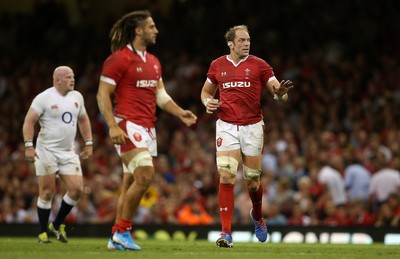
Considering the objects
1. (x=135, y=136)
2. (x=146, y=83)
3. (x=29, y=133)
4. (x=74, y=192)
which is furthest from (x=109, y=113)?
(x=74, y=192)

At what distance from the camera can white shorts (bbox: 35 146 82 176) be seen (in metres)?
14.7

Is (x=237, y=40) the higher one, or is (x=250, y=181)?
(x=237, y=40)

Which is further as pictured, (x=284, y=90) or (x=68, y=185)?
→ (x=68, y=185)

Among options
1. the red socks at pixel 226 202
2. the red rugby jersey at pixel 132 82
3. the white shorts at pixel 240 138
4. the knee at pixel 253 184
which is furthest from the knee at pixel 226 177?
the red rugby jersey at pixel 132 82

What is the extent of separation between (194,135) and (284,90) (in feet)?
35.5

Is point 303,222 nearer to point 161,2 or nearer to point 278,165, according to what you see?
point 278,165

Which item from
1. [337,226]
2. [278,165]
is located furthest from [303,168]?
[337,226]


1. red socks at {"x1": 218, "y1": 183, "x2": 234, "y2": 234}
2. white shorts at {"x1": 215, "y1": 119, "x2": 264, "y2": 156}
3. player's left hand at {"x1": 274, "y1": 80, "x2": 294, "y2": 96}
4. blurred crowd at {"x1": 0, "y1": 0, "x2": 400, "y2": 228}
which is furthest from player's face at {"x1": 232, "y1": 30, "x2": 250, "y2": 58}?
blurred crowd at {"x1": 0, "y1": 0, "x2": 400, "y2": 228}

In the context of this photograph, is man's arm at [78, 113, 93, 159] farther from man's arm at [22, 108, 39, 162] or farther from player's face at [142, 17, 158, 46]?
player's face at [142, 17, 158, 46]

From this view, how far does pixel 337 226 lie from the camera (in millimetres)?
18312

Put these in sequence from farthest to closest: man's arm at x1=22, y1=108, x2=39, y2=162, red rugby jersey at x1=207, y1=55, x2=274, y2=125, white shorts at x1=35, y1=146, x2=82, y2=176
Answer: white shorts at x1=35, y1=146, x2=82, y2=176, man's arm at x1=22, y1=108, x2=39, y2=162, red rugby jersey at x1=207, y1=55, x2=274, y2=125

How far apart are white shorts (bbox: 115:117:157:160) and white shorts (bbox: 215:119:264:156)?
106 centimetres

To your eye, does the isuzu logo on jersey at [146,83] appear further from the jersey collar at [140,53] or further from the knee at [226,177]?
the knee at [226,177]

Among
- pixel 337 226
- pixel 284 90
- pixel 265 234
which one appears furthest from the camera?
pixel 337 226
